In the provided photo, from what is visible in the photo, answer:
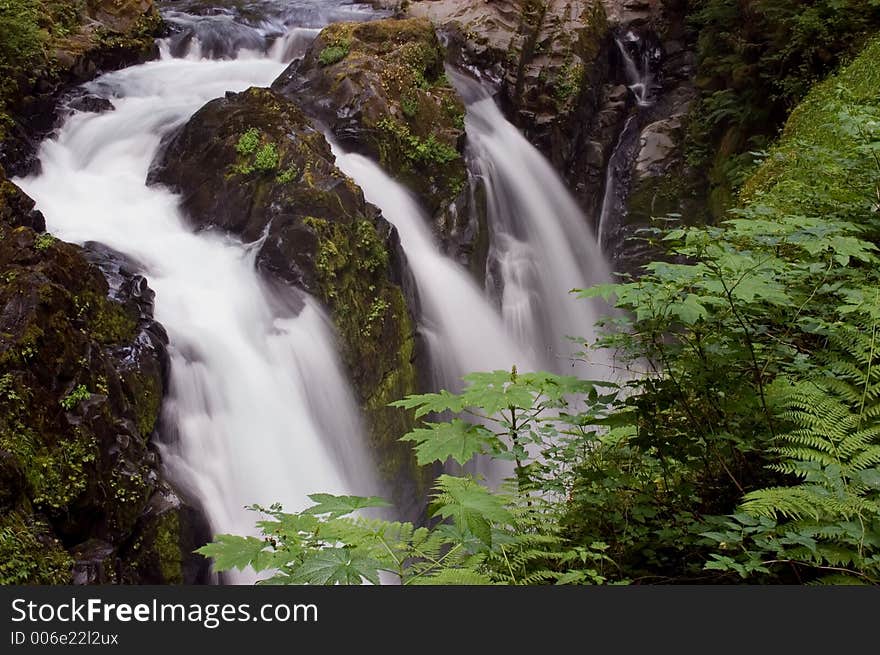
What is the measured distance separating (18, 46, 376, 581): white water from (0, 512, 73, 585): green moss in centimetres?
159

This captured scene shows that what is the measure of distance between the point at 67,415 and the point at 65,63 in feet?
28.4

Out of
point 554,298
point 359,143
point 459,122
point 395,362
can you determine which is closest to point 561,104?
point 459,122

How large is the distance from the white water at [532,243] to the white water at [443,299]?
0.81 m

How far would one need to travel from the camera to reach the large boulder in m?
7.73

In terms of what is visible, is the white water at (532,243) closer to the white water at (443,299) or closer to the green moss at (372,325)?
the white water at (443,299)

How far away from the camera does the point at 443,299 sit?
970cm

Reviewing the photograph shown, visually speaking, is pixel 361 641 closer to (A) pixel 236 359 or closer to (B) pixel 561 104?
(A) pixel 236 359

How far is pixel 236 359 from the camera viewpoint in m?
6.63

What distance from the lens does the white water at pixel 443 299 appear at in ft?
30.4

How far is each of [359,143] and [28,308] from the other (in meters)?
6.40

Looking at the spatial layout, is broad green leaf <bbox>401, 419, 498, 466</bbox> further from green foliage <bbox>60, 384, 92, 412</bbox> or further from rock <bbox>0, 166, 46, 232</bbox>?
rock <bbox>0, 166, 46, 232</bbox>

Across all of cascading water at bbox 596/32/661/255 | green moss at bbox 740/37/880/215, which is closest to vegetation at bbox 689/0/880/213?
green moss at bbox 740/37/880/215

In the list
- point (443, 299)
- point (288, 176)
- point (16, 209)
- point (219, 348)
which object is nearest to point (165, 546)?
point (219, 348)

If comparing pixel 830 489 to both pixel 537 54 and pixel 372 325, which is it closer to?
pixel 372 325
